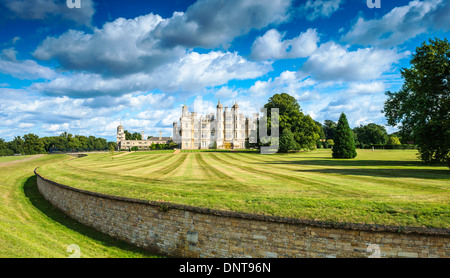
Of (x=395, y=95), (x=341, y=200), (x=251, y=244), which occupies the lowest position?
(x=251, y=244)

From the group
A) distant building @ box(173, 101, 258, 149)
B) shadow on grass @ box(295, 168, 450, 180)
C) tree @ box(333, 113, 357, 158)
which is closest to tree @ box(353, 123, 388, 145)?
distant building @ box(173, 101, 258, 149)

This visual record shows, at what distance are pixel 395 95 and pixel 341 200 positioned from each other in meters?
25.8

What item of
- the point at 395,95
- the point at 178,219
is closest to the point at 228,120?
the point at 395,95

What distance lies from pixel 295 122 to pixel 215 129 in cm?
4368

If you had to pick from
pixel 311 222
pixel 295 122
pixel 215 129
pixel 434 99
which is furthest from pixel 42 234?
pixel 215 129

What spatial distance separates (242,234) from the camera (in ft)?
23.9

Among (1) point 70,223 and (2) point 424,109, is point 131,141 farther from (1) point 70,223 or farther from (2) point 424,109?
(2) point 424,109

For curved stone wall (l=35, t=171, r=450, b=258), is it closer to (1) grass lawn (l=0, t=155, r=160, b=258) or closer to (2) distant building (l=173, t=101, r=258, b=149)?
(1) grass lawn (l=0, t=155, r=160, b=258)

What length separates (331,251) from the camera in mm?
6285

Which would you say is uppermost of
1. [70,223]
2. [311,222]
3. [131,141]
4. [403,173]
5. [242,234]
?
[131,141]

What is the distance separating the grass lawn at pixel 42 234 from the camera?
714cm

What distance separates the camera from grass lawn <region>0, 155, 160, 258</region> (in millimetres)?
7145
